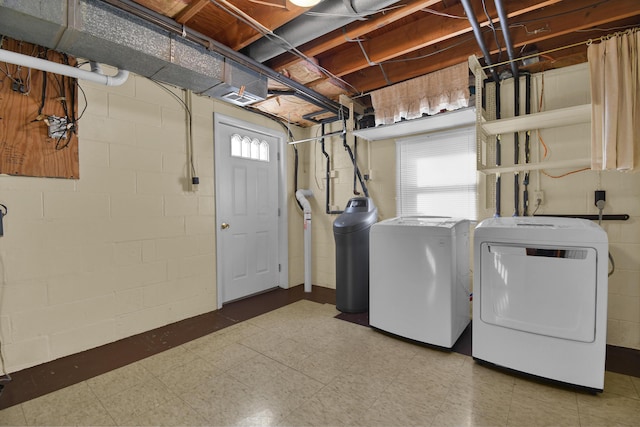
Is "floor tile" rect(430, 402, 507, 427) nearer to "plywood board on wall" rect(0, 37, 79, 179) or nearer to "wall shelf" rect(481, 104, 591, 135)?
"wall shelf" rect(481, 104, 591, 135)

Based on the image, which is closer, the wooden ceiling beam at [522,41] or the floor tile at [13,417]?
the floor tile at [13,417]

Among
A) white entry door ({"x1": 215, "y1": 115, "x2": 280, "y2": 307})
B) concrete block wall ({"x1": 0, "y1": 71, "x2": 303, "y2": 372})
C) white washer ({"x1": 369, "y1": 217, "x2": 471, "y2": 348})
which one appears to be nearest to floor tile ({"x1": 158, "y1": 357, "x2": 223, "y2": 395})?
concrete block wall ({"x1": 0, "y1": 71, "x2": 303, "y2": 372})

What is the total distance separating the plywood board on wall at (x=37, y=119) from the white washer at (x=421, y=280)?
8.19ft

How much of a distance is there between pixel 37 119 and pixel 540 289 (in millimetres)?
3559

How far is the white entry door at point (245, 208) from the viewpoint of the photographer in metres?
3.34

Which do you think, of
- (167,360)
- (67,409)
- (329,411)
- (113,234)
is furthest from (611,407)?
(113,234)

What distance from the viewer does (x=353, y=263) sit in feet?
10.2

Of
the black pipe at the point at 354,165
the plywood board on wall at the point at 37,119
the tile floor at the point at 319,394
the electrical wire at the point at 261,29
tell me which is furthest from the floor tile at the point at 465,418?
the plywood board on wall at the point at 37,119

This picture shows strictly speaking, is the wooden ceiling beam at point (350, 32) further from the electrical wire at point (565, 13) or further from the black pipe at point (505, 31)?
the electrical wire at point (565, 13)

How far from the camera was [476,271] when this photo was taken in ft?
6.79

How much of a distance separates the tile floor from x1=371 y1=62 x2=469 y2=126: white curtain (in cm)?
212

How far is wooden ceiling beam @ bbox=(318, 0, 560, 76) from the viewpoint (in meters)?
2.08

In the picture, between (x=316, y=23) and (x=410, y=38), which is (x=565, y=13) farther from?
(x=316, y=23)

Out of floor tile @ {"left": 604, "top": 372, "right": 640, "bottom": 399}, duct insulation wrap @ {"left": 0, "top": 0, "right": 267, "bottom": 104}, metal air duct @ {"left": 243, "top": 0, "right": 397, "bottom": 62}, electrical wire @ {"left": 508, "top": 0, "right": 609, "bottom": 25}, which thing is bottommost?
floor tile @ {"left": 604, "top": 372, "right": 640, "bottom": 399}
